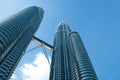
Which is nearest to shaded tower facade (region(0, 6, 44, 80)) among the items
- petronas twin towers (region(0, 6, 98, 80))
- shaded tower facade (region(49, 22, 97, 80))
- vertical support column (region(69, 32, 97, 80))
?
petronas twin towers (region(0, 6, 98, 80))

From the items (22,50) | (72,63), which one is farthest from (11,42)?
(22,50)

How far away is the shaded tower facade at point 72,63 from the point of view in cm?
7249

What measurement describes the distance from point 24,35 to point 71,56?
22559 mm

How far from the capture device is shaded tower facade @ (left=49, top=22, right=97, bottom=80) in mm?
72494

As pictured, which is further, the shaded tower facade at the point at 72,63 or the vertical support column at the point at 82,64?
the shaded tower facade at the point at 72,63

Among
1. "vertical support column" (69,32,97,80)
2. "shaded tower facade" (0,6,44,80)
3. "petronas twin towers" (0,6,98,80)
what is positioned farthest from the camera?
"vertical support column" (69,32,97,80)

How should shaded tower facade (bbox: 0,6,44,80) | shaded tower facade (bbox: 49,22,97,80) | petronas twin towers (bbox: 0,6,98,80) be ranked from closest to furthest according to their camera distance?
shaded tower facade (bbox: 0,6,44,80), petronas twin towers (bbox: 0,6,98,80), shaded tower facade (bbox: 49,22,97,80)

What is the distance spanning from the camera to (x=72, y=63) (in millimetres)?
83250

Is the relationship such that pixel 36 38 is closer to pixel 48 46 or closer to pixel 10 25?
pixel 48 46

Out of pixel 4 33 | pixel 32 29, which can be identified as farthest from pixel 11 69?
pixel 32 29

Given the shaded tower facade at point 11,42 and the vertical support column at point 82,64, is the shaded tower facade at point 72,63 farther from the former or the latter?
the shaded tower facade at point 11,42

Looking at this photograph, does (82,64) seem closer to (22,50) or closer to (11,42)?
(22,50)

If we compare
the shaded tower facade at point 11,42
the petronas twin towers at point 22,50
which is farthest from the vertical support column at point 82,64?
the shaded tower facade at point 11,42

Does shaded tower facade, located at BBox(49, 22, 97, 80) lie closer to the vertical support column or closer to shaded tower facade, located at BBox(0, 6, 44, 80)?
the vertical support column
